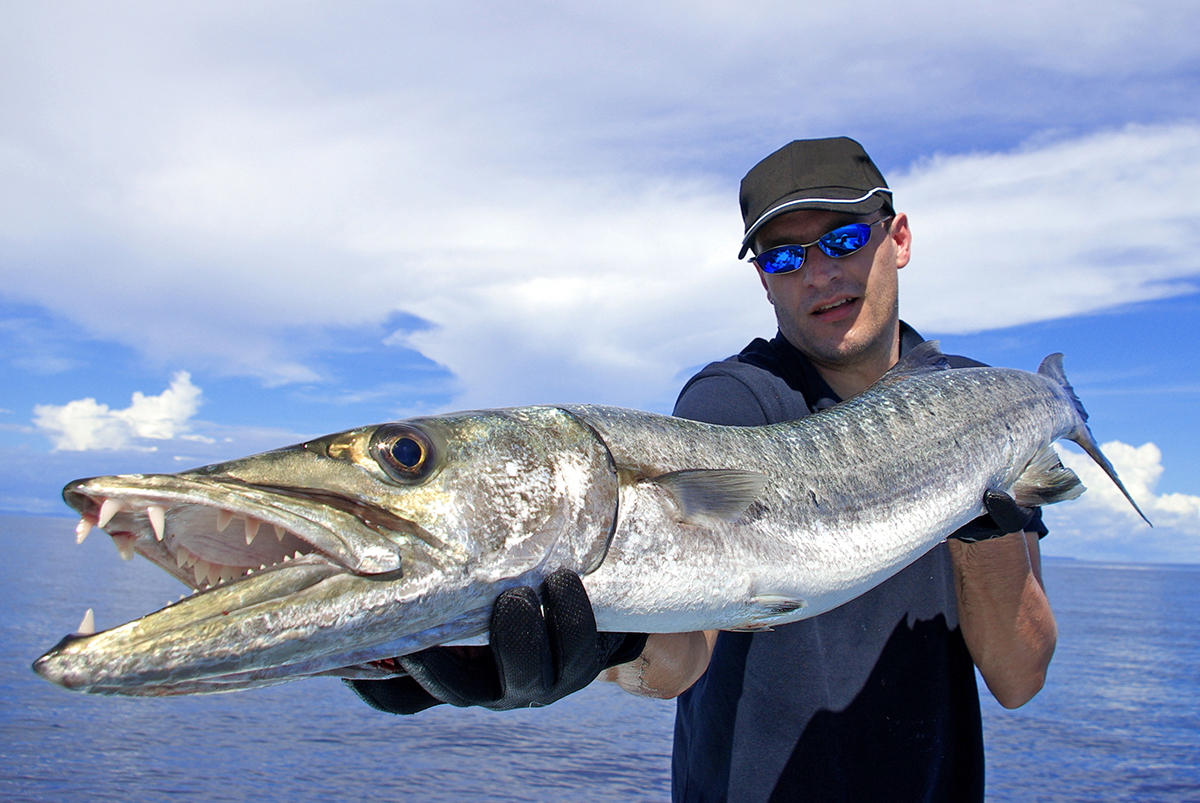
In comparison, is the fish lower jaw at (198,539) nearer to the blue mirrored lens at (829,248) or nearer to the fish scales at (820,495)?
the fish scales at (820,495)

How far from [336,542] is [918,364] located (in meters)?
2.82

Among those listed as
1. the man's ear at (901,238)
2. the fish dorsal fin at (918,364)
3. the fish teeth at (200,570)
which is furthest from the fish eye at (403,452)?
the man's ear at (901,238)

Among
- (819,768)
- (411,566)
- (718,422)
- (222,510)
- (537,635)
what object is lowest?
(819,768)

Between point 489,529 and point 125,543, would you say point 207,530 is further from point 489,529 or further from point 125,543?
point 489,529

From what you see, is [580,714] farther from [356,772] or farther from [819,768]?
[819,768]

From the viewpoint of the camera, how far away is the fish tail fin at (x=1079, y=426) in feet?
13.3

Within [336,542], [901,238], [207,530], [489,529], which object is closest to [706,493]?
[489,529]

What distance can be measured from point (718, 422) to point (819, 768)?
5.17ft

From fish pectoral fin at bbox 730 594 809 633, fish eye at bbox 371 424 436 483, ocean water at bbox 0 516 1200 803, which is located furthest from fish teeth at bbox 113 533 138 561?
ocean water at bbox 0 516 1200 803

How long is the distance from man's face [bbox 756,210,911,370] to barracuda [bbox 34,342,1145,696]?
759mm

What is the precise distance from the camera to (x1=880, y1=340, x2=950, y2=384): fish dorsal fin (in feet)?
11.1

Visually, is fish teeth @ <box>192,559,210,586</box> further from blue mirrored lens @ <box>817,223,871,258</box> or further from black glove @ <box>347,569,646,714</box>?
blue mirrored lens @ <box>817,223,871,258</box>

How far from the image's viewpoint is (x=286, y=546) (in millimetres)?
1930

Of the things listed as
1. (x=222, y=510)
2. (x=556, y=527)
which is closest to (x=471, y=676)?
(x=556, y=527)
